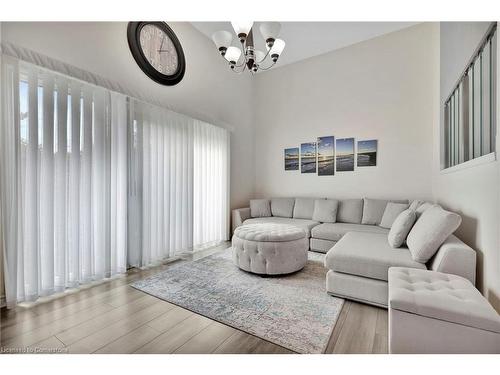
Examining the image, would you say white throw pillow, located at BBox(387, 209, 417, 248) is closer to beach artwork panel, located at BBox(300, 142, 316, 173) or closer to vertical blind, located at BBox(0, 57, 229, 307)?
beach artwork panel, located at BBox(300, 142, 316, 173)

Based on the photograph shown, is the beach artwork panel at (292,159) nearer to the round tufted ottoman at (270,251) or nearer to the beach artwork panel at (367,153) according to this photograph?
the beach artwork panel at (367,153)

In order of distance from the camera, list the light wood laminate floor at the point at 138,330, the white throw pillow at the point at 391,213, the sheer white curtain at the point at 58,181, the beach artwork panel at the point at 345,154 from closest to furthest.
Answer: the light wood laminate floor at the point at 138,330
the sheer white curtain at the point at 58,181
the white throw pillow at the point at 391,213
the beach artwork panel at the point at 345,154

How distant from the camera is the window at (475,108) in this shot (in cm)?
170

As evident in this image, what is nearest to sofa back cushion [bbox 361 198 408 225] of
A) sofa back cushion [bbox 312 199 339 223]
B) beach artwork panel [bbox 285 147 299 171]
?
sofa back cushion [bbox 312 199 339 223]

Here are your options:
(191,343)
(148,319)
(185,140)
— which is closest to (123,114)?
(185,140)

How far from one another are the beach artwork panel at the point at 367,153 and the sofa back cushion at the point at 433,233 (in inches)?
81.1

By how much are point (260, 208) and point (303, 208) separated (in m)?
0.84

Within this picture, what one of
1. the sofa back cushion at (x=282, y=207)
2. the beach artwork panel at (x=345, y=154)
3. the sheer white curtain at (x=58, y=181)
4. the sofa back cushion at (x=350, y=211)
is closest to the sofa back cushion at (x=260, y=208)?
the sofa back cushion at (x=282, y=207)

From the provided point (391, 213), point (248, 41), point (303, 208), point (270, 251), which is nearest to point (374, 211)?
point (391, 213)

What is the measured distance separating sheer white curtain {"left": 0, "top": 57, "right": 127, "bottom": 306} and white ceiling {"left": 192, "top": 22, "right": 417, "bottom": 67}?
2374 mm

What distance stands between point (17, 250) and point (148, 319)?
1.22 metres

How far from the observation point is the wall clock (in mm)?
2736

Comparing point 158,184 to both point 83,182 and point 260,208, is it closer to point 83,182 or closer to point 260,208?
point 83,182
